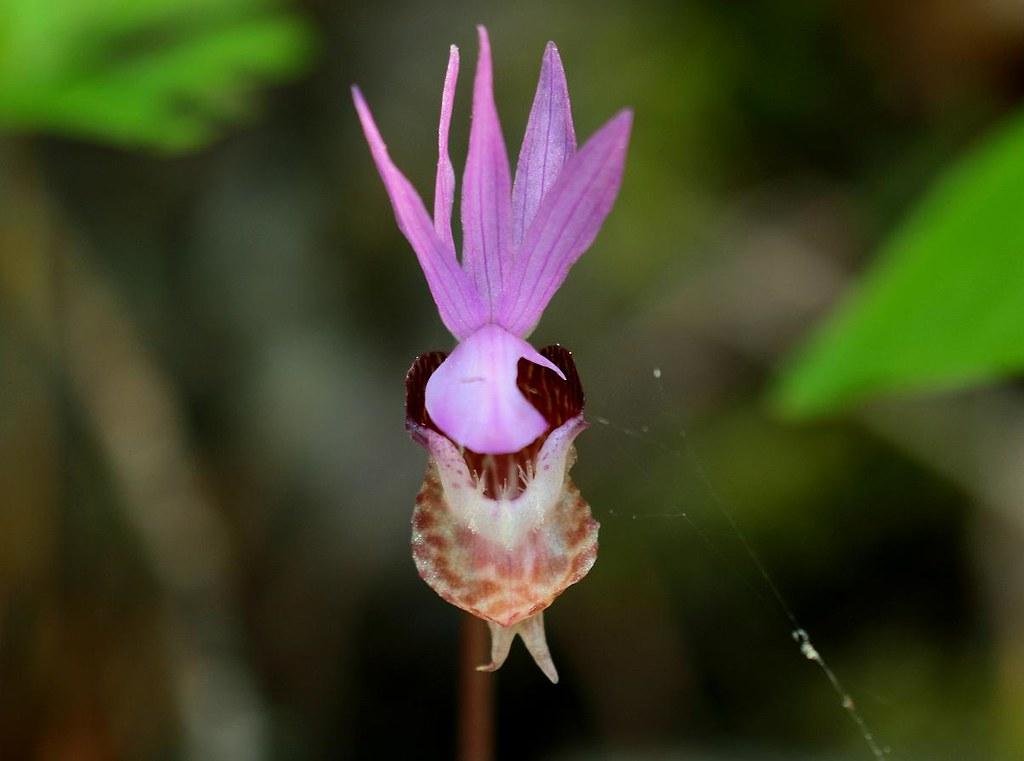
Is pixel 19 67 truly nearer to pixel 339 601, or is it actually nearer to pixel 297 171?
pixel 297 171

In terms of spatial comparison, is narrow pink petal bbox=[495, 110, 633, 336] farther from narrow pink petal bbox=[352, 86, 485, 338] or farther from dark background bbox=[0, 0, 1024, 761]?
dark background bbox=[0, 0, 1024, 761]

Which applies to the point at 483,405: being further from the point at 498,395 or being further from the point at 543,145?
the point at 543,145

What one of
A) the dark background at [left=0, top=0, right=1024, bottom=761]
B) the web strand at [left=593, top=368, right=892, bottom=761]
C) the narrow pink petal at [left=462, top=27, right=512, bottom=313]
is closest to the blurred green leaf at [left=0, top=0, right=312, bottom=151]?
the dark background at [left=0, top=0, right=1024, bottom=761]

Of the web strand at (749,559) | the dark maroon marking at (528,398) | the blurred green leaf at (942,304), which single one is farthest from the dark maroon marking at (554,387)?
the web strand at (749,559)

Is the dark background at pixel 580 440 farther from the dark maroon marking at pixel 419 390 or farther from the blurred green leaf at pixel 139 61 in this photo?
the dark maroon marking at pixel 419 390

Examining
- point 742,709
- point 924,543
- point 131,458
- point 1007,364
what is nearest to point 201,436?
point 131,458

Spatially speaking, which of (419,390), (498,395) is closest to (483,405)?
(498,395)
